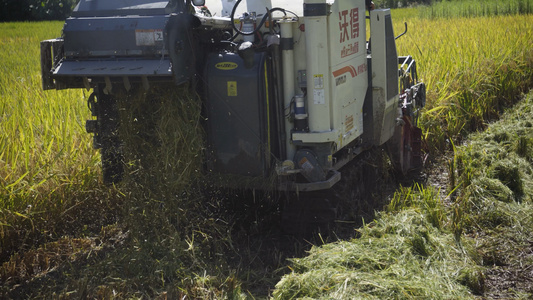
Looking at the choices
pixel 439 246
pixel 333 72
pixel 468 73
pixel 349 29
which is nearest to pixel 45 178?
pixel 333 72

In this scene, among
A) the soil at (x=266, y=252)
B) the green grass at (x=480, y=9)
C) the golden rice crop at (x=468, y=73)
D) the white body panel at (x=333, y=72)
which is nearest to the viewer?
the soil at (x=266, y=252)

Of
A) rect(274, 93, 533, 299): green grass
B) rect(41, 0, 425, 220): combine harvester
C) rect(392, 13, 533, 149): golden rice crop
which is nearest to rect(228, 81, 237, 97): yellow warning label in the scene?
rect(41, 0, 425, 220): combine harvester

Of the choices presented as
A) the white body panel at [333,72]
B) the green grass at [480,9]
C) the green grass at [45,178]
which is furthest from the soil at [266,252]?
the green grass at [480,9]

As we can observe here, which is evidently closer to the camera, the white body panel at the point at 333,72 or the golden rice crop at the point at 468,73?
the white body panel at the point at 333,72

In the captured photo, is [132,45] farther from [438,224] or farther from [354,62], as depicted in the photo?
[438,224]

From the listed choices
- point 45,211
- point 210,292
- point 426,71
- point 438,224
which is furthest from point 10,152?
point 426,71

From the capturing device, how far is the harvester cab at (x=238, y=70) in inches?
190

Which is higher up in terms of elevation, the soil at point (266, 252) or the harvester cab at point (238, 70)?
the harvester cab at point (238, 70)

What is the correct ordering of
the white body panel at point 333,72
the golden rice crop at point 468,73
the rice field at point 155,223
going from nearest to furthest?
the rice field at point 155,223 < the white body panel at point 333,72 < the golden rice crop at point 468,73

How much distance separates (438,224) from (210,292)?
2090 mm

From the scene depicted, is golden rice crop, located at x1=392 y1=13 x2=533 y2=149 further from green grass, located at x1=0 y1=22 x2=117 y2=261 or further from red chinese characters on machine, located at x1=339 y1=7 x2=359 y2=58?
green grass, located at x1=0 y1=22 x2=117 y2=261

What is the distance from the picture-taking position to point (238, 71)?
5062 mm

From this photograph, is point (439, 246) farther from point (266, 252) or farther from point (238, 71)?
point (238, 71)

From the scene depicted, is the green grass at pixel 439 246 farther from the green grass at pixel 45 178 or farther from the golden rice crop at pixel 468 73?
the green grass at pixel 45 178
